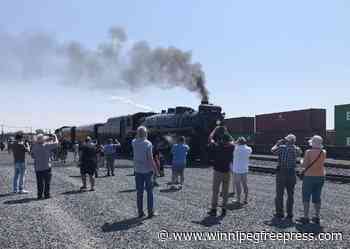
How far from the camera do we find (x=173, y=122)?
97.4 ft

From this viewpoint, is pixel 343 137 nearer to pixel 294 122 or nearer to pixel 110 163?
pixel 294 122

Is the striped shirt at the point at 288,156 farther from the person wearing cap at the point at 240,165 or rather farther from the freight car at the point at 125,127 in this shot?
the freight car at the point at 125,127

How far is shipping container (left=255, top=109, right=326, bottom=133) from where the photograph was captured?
35.1 meters

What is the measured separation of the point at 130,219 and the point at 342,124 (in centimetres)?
2495

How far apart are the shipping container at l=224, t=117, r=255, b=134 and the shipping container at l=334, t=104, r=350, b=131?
11359 mm

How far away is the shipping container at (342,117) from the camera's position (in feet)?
105

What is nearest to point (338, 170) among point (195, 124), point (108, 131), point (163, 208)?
point (195, 124)

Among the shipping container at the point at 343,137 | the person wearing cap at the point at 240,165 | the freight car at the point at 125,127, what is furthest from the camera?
the freight car at the point at 125,127

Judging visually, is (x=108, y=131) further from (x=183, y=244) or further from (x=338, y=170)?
(x=183, y=244)

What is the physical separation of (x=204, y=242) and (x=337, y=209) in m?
4.74

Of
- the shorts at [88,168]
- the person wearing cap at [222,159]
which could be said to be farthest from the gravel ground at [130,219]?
the person wearing cap at [222,159]

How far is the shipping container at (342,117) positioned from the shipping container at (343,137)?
21 cm

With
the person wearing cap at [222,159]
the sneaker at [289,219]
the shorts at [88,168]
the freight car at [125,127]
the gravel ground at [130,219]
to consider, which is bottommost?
the gravel ground at [130,219]

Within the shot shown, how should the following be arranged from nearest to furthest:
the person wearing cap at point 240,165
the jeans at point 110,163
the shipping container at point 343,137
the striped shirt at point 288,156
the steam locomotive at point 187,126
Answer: the striped shirt at point 288,156
the person wearing cap at point 240,165
the jeans at point 110,163
the steam locomotive at point 187,126
the shipping container at point 343,137
